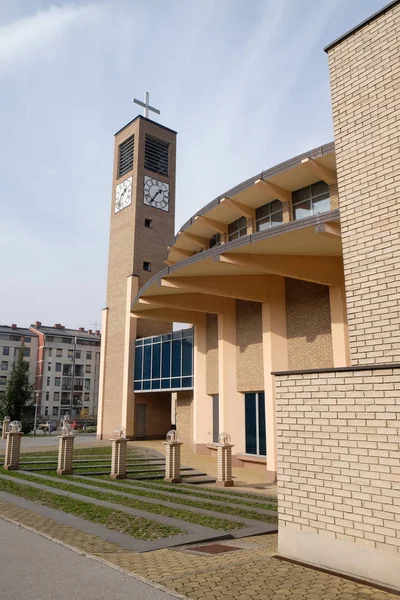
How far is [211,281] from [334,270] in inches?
200

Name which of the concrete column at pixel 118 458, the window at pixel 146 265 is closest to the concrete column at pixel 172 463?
the concrete column at pixel 118 458

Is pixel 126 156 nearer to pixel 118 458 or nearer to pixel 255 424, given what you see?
pixel 255 424

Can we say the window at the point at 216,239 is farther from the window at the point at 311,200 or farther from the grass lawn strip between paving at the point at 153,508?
the grass lawn strip between paving at the point at 153,508

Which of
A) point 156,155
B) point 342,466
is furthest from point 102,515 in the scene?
point 156,155

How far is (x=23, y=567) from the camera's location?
5.95 m

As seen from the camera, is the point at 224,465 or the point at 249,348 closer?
the point at 224,465

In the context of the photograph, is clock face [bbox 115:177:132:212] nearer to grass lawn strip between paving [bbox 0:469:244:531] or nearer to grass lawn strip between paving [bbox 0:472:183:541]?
grass lawn strip between paving [bbox 0:469:244:531]

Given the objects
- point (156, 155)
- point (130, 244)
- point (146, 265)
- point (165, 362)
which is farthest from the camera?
point (156, 155)

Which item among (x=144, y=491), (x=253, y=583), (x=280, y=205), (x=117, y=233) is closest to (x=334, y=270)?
(x=280, y=205)

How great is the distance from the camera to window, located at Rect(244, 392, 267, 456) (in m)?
19.7

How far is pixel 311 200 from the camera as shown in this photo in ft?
59.5

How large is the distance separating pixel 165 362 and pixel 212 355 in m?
6.71

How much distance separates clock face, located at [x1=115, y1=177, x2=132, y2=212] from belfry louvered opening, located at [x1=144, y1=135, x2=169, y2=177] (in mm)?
1965

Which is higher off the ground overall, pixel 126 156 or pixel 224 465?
pixel 126 156
